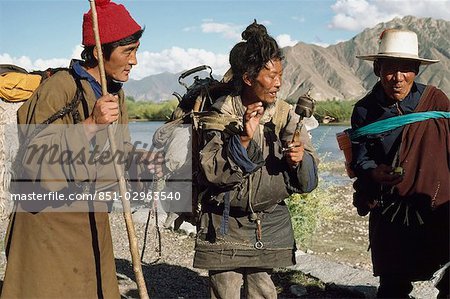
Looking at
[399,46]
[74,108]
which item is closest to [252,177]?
[74,108]

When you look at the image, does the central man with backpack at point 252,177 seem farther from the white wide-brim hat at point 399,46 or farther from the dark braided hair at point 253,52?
the white wide-brim hat at point 399,46

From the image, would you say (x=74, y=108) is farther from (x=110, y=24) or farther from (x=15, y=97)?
(x=110, y=24)

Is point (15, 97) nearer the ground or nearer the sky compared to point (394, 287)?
nearer the sky

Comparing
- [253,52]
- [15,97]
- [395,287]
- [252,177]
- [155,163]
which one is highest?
[253,52]

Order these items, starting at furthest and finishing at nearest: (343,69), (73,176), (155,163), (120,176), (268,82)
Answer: (343,69) → (155,163) → (268,82) → (120,176) → (73,176)

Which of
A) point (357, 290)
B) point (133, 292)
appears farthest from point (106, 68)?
point (357, 290)

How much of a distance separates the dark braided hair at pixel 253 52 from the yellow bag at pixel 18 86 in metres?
1.09

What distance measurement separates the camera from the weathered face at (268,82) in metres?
3.06

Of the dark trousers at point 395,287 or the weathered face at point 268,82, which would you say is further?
the dark trousers at point 395,287

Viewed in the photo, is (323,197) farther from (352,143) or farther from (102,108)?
(102,108)

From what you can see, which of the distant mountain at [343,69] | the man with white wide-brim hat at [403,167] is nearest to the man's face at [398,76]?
the man with white wide-brim hat at [403,167]

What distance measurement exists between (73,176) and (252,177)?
3.34 feet

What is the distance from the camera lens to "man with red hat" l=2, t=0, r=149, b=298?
2.54 m

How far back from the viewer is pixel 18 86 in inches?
109
